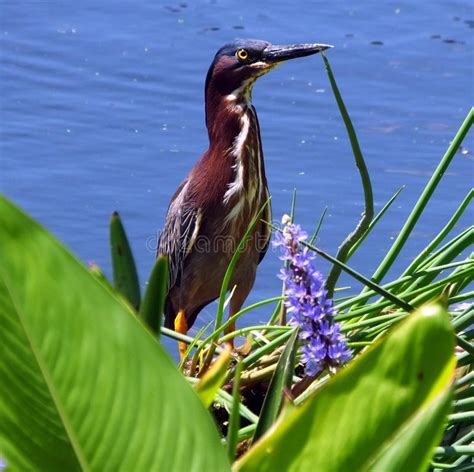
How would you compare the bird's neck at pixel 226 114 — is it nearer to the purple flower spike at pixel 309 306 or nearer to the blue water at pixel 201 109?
the blue water at pixel 201 109

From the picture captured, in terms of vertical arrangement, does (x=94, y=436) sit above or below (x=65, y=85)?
below

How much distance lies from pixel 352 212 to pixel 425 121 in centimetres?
85

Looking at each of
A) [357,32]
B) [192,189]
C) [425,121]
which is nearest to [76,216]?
[192,189]

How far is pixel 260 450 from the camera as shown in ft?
3.84

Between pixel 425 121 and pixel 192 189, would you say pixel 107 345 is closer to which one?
pixel 192 189

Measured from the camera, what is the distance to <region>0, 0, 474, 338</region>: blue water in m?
4.62

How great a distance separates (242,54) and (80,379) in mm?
2617

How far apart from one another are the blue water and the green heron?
1.77 feet

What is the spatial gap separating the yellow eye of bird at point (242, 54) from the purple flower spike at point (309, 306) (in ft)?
7.09

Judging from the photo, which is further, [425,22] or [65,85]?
[425,22]

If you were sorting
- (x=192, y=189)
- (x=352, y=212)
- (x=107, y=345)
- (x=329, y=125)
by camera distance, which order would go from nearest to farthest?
(x=107, y=345) → (x=192, y=189) → (x=352, y=212) → (x=329, y=125)

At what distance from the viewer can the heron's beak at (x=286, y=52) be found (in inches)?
142

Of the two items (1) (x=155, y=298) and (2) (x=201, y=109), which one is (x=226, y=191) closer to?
(2) (x=201, y=109)

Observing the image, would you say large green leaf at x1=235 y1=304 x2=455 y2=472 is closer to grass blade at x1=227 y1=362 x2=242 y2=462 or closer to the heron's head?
grass blade at x1=227 y1=362 x2=242 y2=462
